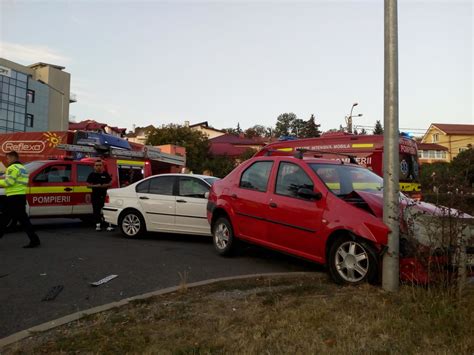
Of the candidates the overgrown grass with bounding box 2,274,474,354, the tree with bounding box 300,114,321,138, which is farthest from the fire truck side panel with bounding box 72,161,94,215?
the tree with bounding box 300,114,321,138

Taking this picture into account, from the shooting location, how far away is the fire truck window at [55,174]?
35.2 ft

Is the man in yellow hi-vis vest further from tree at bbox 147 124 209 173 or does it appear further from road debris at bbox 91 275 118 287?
tree at bbox 147 124 209 173

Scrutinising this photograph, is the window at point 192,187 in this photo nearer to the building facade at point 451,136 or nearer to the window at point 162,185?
the window at point 162,185

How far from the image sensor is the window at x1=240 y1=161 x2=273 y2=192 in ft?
21.9

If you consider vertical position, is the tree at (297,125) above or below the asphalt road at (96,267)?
above

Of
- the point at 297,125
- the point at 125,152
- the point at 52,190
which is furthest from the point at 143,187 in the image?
the point at 297,125

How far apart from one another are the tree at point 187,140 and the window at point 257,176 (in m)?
43.7

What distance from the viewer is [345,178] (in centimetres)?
607

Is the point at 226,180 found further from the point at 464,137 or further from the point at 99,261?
the point at 464,137

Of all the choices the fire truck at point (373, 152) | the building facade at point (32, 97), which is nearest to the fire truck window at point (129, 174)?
the fire truck at point (373, 152)

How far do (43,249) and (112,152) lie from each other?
508 cm

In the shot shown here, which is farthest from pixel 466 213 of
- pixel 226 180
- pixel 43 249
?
pixel 43 249

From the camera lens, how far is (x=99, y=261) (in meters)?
6.89

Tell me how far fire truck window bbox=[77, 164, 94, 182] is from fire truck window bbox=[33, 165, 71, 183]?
261 mm
